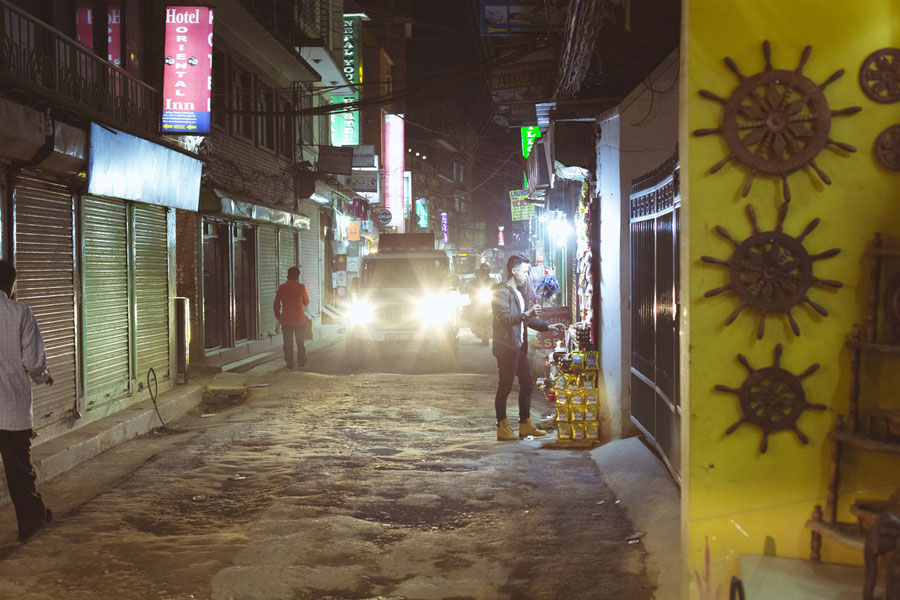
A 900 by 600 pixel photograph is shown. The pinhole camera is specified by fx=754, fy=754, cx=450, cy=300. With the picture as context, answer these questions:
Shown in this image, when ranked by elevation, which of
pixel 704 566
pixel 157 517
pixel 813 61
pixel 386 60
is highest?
pixel 386 60

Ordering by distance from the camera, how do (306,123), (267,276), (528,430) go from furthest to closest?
1. (306,123)
2. (267,276)
3. (528,430)

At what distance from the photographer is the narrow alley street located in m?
4.66

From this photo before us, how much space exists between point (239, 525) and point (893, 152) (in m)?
5.01

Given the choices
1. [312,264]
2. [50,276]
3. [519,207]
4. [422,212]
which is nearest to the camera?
[50,276]

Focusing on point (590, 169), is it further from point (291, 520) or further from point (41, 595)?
point (41, 595)

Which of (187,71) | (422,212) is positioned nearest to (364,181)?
(187,71)

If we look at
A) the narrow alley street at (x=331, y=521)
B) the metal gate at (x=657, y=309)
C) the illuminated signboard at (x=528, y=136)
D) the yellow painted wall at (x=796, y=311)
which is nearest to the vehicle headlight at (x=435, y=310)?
the narrow alley street at (x=331, y=521)

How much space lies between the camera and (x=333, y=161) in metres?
22.8

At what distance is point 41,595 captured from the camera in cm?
452

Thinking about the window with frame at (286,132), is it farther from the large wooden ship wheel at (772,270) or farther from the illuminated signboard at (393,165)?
the large wooden ship wheel at (772,270)

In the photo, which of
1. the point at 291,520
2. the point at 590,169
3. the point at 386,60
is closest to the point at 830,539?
the point at 291,520

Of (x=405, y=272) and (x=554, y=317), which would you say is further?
(x=405, y=272)

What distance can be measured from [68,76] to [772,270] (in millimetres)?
9143

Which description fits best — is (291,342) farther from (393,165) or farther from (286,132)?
(393,165)
